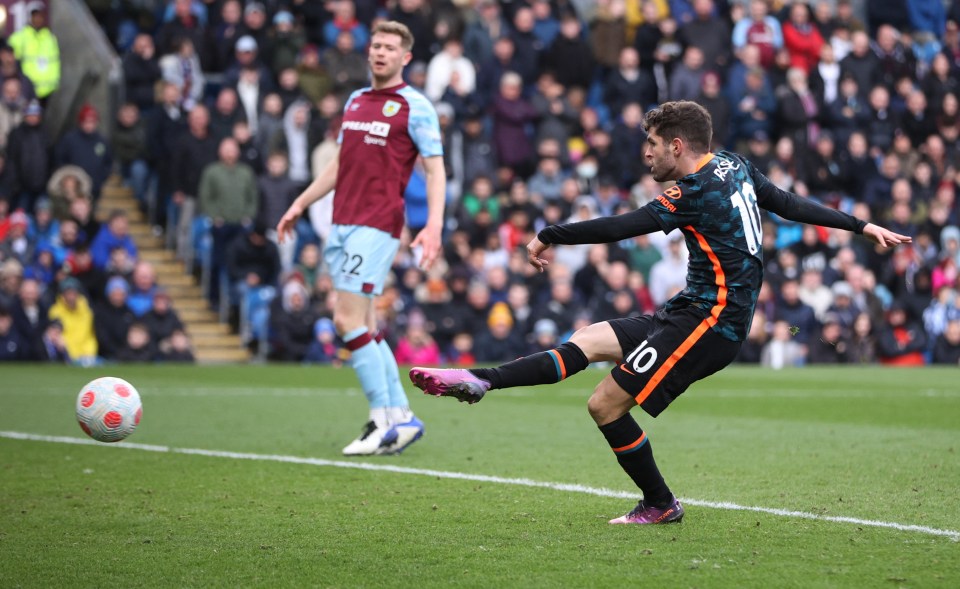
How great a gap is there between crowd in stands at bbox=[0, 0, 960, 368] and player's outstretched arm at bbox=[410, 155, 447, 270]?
316 inches

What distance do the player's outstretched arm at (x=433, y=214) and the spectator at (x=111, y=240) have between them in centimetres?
1080

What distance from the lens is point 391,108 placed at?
938 centimetres

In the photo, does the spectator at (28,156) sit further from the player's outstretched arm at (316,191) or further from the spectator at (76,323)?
the player's outstretched arm at (316,191)

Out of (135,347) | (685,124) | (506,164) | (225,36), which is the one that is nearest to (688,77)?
(506,164)

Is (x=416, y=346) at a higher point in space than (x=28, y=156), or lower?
lower

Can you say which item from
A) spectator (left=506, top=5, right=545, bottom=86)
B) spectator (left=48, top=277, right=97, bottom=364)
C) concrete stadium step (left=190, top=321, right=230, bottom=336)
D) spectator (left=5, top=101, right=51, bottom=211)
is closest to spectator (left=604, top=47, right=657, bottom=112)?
spectator (left=506, top=5, right=545, bottom=86)

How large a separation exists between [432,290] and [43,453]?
37.2 ft

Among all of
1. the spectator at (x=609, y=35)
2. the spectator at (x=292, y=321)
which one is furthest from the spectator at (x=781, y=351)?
the spectator at (x=292, y=321)

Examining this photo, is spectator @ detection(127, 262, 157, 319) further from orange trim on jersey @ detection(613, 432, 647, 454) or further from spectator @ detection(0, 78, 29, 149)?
orange trim on jersey @ detection(613, 432, 647, 454)

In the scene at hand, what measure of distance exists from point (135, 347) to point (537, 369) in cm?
1312

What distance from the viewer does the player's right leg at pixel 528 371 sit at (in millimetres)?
6062

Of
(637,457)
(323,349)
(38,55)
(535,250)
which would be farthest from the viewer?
(38,55)

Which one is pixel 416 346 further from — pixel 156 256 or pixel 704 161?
pixel 704 161

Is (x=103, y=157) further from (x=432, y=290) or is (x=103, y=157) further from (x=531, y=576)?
(x=531, y=576)
